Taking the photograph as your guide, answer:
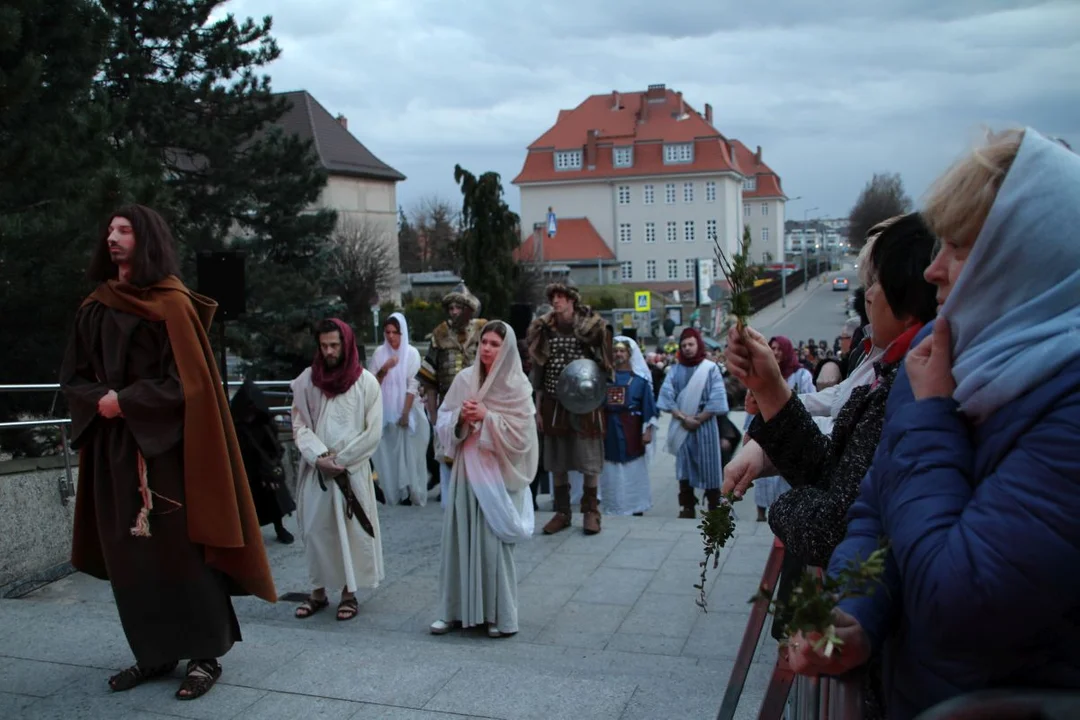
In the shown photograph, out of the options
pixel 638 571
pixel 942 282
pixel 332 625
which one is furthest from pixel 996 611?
pixel 638 571

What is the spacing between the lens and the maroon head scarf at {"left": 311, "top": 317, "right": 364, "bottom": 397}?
645cm

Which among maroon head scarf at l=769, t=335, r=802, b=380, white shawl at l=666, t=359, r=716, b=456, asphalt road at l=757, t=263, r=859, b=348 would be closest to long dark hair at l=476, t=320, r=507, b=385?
maroon head scarf at l=769, t=335, r=802, b=380

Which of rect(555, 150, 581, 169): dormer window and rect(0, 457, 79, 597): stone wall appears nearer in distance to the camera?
rect(0, 457, 79, 597): stone wall

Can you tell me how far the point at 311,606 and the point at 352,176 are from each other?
4916 cm

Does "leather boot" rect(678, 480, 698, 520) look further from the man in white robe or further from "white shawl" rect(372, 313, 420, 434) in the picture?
the man in white robe

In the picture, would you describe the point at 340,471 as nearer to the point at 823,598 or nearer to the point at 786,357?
the point at 786,357

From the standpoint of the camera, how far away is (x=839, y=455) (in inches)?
88.0

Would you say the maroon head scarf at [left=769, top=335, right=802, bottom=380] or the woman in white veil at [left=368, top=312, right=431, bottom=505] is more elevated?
the maroon head scarf at [left=769, top=335, right=802, bottom=380]

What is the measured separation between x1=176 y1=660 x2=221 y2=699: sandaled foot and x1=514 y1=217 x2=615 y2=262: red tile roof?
74137 mm

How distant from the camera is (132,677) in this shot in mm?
4418

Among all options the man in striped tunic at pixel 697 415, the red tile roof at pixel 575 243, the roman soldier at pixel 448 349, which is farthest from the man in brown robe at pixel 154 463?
the red tile roof at pixel 575 243

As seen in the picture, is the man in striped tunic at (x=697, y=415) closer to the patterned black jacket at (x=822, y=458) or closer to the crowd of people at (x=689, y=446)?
the crowd of people at (x=689, y=446)

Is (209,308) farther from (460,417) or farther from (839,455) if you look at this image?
(839,455)

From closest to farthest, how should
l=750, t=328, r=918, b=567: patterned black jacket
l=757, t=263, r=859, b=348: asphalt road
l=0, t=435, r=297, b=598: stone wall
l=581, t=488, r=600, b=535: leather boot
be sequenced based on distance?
l=750, t=328, r=918, b=567: patterned black jacket
l=0, t=435, r=297, b=598: stone wall
l=581, t=488, r=600, b=535: leather boot
l=757, t=263, r=859, b=348: asphalt road
